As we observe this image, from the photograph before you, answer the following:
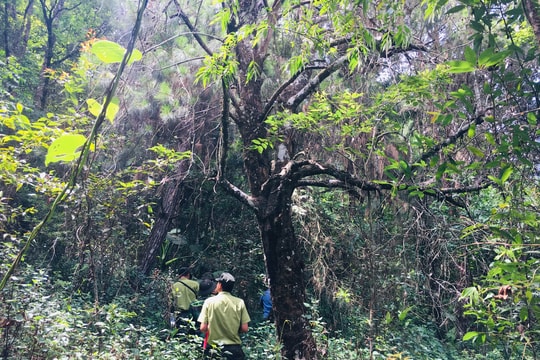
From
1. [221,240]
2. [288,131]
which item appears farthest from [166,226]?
[288,131]

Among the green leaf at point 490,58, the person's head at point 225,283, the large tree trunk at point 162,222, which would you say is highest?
the green leaf at point 490,58

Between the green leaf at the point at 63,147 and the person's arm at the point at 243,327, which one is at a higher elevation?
the green leaf at the point at 63,147

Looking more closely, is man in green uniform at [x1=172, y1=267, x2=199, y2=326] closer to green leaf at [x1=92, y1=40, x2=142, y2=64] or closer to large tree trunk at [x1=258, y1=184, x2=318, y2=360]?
large tree trunk at [x1=258, y1=184, x2=318, y2=360]

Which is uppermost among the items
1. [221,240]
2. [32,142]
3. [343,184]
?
[32,142]

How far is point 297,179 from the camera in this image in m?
4.25

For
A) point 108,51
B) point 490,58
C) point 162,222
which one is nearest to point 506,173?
point 490,58

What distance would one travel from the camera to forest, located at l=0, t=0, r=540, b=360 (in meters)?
2.17

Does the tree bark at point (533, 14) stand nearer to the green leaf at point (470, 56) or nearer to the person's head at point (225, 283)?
the green leaf at point (470, 56)

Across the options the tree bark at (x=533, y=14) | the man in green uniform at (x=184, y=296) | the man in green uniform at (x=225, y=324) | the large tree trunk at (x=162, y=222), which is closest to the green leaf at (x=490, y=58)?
the tree bark at (x=533, y=14)

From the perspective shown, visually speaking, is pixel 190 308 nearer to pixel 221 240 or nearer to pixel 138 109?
pixel 221 240

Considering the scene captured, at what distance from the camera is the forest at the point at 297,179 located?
2.17 meters

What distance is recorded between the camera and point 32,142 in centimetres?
337

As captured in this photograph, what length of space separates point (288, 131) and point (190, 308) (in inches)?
126

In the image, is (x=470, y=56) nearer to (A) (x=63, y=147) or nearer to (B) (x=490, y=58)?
(B) (x=490, y=58)
